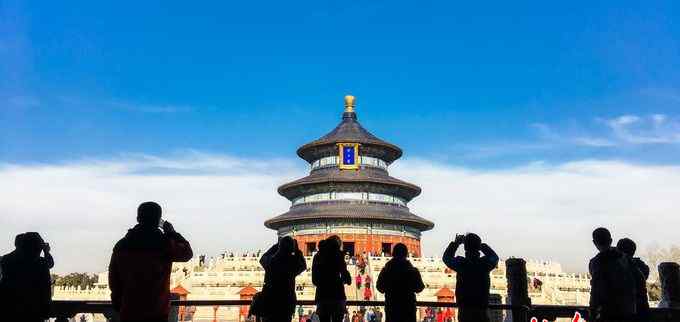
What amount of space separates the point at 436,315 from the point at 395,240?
103 feet

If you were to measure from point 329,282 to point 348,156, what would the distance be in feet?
135

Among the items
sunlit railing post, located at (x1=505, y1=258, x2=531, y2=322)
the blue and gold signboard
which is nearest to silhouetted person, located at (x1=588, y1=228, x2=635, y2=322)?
sunlit railing post, located at (x1=505, y1=258, x2=531, y2=322)

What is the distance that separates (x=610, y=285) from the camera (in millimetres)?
7430

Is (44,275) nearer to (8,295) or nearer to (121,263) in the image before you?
(8,295)

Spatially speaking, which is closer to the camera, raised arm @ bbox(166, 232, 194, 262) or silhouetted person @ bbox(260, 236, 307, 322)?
raised arm @ bbox(166, 232, 194, 262)

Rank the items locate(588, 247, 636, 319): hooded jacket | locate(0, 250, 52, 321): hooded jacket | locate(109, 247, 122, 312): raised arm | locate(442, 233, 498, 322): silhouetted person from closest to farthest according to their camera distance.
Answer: locate(109, 247, 122, 312): raised arm
locate(0, 250, 52, 321): hooded jacket
locate(588, 247, 636, 319): hooded jacket
locate(442, 233, 498, 322): silhouetted person

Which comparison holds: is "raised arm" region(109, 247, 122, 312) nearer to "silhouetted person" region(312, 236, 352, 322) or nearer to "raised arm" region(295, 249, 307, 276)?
"raised arm" region(295, 249, 307, 276)

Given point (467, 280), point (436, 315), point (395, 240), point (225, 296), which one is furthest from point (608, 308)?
point (395, 240)

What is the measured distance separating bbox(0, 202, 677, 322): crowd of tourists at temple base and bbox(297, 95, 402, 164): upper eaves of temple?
Result: 137 ft

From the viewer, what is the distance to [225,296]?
105 feet

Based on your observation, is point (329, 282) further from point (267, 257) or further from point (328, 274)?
point (267, 257)

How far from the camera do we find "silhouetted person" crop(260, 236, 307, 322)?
870cm

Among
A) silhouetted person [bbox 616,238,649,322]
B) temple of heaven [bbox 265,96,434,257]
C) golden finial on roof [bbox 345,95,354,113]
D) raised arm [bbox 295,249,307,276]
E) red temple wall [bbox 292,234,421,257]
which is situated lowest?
silhouetted person [bbox 616,238,649,322]

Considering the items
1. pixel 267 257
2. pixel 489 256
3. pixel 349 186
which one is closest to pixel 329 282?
pixel 267 257
